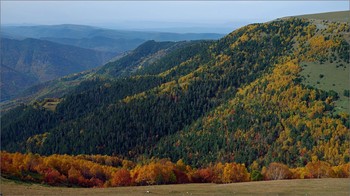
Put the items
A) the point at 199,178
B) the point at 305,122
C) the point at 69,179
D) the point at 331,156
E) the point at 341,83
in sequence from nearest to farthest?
the point at 69,179
the point at 199,178
the point at 331,156
the point at 305,122
the point at 341,83

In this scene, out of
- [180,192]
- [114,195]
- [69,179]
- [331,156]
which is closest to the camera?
[114,195]

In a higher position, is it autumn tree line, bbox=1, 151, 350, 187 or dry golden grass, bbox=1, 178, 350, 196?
dry golden grass, bbox=1, 178, 350, 196

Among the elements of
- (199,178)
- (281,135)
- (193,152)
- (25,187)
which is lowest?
(193,152)

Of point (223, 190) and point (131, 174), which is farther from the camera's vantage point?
point (131, 174)

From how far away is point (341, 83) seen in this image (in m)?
195

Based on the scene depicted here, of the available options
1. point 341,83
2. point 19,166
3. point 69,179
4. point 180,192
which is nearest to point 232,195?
point 180,192

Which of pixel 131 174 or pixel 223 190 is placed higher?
pixel 223 190

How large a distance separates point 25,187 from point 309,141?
135659 millimetres

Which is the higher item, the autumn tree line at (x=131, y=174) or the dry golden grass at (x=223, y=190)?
the dry golden grass at (x=223, y=190)

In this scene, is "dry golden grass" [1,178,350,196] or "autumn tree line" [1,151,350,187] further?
"autumn tree line" [1,151,350,187]

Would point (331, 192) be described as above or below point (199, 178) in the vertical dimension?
above

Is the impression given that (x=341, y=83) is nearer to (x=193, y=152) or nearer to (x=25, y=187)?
(x=193, y=152)

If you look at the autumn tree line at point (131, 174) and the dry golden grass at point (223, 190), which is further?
the autumn tree line at point (131, 174)

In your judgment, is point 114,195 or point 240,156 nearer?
point 114,195
